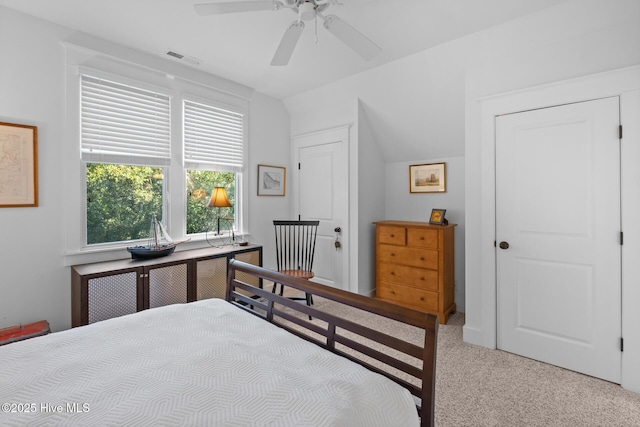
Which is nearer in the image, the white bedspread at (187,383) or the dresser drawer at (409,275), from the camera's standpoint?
the white bedspread at (187,383)

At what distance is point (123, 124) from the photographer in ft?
9.54

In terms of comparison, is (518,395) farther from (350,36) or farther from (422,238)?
(350,36)

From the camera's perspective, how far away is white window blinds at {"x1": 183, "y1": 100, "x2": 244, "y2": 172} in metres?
3.41

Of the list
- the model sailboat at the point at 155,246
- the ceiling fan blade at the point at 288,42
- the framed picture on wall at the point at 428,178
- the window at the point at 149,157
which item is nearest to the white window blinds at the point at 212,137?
the window at the point at 149,157

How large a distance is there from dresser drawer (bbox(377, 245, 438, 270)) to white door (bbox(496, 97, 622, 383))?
0.73 metres

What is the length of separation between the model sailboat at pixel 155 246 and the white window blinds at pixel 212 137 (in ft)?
2.52

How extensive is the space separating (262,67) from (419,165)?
223cm

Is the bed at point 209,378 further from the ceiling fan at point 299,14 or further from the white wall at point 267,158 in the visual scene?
the white wall at point 267,158

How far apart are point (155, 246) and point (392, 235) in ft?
8.35

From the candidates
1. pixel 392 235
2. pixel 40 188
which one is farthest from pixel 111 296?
pixel 392 235

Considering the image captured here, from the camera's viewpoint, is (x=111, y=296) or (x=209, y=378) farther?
(x=111, y=296)

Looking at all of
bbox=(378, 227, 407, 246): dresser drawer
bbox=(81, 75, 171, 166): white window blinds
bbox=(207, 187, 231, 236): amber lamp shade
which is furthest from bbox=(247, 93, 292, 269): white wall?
bbox=(378, 227, 407, 246): dresser drawer

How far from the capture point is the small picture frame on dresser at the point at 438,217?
3404 mm

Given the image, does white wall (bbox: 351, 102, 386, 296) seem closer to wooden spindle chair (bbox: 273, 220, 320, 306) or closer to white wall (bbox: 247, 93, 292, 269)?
wooden spindle chair (bbox: 273, 220, 320, 306)
